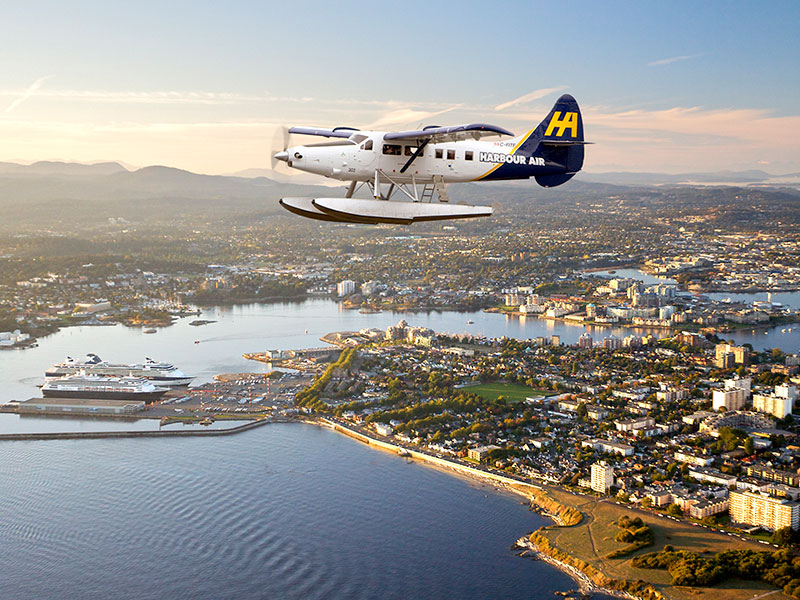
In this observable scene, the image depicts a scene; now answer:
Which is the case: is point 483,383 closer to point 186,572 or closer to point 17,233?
point 186,572

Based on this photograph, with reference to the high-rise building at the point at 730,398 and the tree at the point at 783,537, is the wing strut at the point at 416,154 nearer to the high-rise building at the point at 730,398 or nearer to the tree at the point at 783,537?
the tree at the point at 783,537

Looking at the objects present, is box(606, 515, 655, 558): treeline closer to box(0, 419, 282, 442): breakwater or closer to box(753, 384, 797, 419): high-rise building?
box(753, 384, 797, 419): high-rise building

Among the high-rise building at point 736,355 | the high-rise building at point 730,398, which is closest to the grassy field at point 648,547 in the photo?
the high-rise building at point 730,398

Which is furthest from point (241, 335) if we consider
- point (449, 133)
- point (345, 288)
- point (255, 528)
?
point (449, 133)

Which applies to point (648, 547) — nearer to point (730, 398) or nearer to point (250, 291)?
point (730, 398)

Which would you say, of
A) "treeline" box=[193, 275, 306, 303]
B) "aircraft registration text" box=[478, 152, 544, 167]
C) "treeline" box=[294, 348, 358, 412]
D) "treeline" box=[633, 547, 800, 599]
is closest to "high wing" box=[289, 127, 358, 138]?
"aircraft registration text" box=[478, 152, 544, 167]
